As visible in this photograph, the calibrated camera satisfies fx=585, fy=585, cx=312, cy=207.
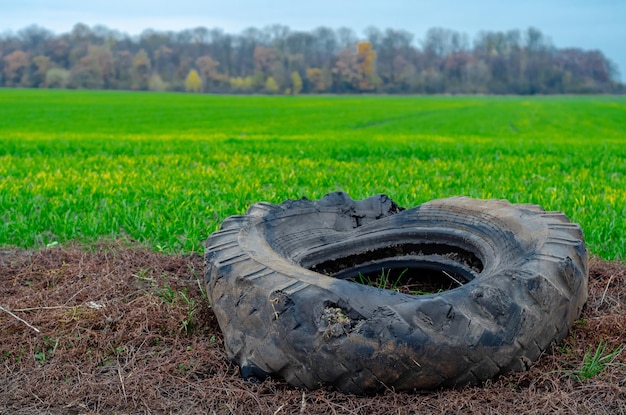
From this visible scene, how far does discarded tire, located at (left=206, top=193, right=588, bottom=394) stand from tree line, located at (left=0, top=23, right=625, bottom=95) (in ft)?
377

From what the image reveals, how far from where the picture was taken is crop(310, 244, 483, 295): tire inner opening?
12.7 feet

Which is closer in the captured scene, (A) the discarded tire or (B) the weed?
(A) the discarded tire

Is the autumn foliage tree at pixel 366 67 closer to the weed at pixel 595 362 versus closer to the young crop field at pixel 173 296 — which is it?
the young crop field at pixel 173 296

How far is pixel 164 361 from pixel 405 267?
171cm

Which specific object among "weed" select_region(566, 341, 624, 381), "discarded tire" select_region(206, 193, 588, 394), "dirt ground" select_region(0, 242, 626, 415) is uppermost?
"discarded tire" select_region(206, 193, 588, 394)

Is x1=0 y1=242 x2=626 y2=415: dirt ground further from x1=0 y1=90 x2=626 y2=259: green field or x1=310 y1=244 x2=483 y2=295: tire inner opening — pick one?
x1=0 y1=90 x2=626 y2=259: green field

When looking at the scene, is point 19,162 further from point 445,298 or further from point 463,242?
point 445,298

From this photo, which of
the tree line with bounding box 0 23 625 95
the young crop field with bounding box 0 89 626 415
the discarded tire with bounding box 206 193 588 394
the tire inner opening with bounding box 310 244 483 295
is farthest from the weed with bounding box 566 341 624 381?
the tree line with bounding box 0 23 625 95

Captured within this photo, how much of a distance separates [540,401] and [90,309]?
261 cm

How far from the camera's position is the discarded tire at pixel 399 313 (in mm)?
2551

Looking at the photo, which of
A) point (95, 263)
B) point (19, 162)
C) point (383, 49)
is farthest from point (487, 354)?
point (383, 49)

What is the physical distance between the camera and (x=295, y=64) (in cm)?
13925

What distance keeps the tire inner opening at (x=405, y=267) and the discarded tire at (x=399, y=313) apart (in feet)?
0.45

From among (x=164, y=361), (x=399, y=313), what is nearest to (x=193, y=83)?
(x=164, y=361)
